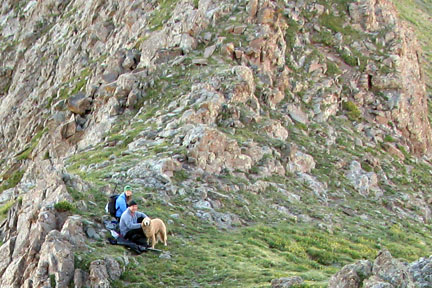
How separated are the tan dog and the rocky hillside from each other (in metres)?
0.43

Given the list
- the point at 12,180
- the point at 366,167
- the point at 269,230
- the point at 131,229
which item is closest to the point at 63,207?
the point at 131,229

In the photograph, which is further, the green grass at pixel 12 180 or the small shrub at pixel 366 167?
the green grass at pixel 12 180

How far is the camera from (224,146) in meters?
26.4

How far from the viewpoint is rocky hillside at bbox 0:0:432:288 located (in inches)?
674

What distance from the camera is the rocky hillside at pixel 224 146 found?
17109mm

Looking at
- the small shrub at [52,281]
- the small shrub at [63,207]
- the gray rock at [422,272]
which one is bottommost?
the small shrub at [52,281]

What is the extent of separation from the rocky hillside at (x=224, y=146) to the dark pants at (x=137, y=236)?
638 millimetres

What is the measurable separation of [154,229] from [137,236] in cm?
54

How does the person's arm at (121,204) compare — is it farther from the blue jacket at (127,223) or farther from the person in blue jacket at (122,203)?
the blue jacket at (127,223)

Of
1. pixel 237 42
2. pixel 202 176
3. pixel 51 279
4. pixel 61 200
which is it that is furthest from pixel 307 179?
pixel 51 279

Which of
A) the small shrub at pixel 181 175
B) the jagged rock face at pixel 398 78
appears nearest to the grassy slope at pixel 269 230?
the small shrub at pixel 181 175

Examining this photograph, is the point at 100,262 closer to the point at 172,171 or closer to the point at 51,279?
the point at 51,279

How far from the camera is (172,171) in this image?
24.1 metres

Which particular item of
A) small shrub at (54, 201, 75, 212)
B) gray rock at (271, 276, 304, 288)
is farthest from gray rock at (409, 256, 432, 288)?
small shrub at (54, 201, 75, 212)
